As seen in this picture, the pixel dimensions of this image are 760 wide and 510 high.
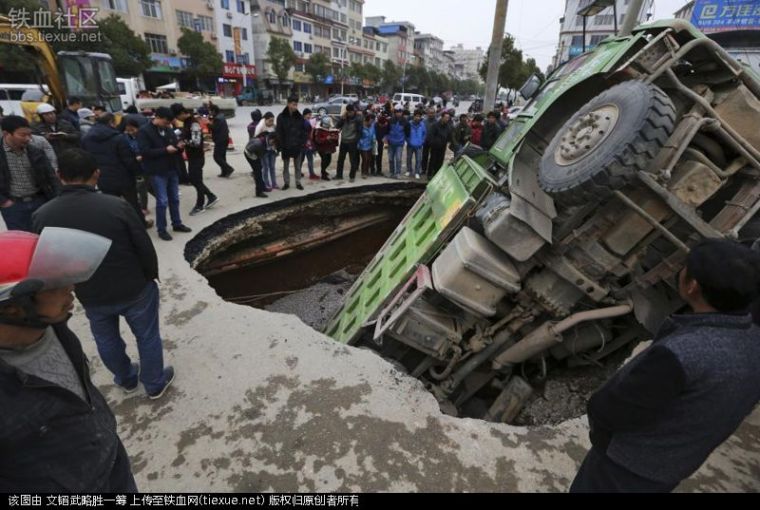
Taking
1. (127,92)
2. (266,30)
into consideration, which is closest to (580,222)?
(127,92)

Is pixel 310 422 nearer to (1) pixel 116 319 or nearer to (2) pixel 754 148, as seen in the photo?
(1) pixel 116 319

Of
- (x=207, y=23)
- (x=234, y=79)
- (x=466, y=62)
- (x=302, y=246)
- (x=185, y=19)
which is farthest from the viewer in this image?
(x=466, y=62)

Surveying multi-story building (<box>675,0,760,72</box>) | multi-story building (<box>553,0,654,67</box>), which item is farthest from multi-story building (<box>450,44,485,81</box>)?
multi-story building (<box>675,0,760,72</box>)

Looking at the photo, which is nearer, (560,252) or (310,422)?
(310,422)

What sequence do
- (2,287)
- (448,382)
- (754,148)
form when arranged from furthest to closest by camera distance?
(448,382), (754,148), (2,287)

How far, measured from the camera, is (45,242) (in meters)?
Result: 1.05

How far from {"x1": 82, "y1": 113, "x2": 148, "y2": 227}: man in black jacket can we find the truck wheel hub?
15.1 ft

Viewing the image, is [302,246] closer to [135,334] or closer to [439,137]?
[439,137]

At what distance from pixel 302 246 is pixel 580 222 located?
5808 mm

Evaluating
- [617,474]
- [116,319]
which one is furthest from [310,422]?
[617,474]

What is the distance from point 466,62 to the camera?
131 metres

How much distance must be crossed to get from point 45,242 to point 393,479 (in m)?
1.95

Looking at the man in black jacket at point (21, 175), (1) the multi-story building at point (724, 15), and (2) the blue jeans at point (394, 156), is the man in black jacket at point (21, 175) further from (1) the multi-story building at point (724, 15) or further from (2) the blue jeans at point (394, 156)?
(1) the multi-story building at point (724, 15)

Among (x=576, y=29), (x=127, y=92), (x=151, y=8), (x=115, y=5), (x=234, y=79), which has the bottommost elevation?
(x=127, y=92)
